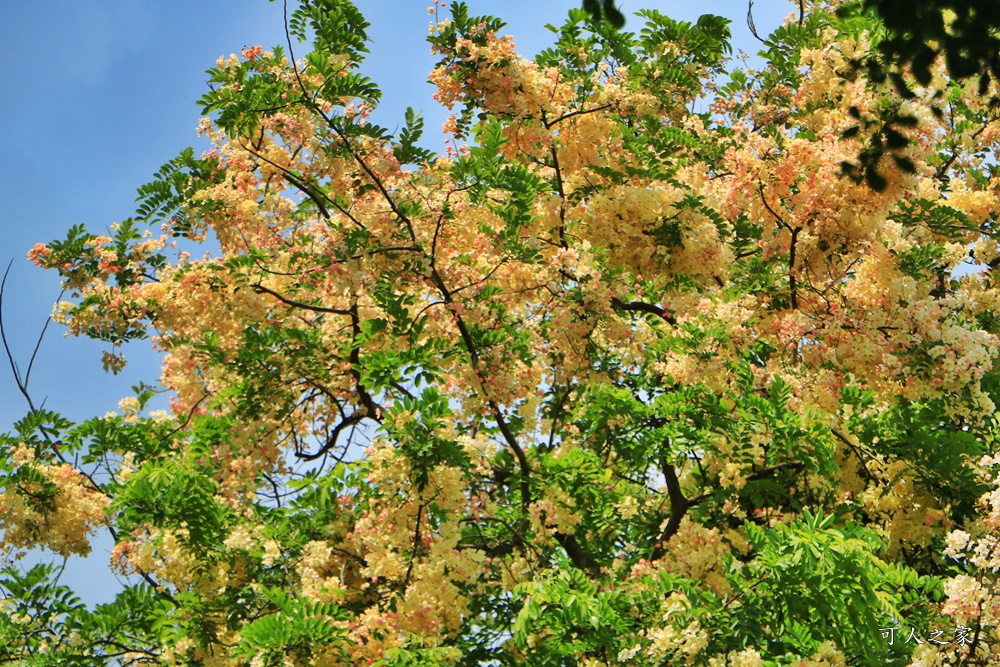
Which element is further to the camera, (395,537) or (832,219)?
(832,219)

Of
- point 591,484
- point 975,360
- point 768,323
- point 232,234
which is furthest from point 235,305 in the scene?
point 975,360

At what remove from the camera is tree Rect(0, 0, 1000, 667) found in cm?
681

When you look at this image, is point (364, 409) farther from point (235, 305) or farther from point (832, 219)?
point (832, 219)

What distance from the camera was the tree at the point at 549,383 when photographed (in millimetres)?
6812

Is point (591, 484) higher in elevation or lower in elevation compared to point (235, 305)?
lower

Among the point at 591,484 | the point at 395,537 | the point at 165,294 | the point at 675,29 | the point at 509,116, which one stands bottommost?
the point at 395,537

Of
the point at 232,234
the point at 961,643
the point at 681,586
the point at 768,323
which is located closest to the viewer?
the point at 961,643

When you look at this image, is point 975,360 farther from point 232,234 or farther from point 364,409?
point 232,234

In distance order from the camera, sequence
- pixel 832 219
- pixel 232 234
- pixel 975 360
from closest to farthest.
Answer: pixel 975 360, pixel 832 219, pixel 232 234

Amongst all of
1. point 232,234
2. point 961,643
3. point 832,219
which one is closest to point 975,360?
point 832,219

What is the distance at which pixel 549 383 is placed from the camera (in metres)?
9.16

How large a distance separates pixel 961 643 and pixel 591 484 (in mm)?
2600

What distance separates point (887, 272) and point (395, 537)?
4.02m

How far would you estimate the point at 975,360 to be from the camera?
24.8ft
